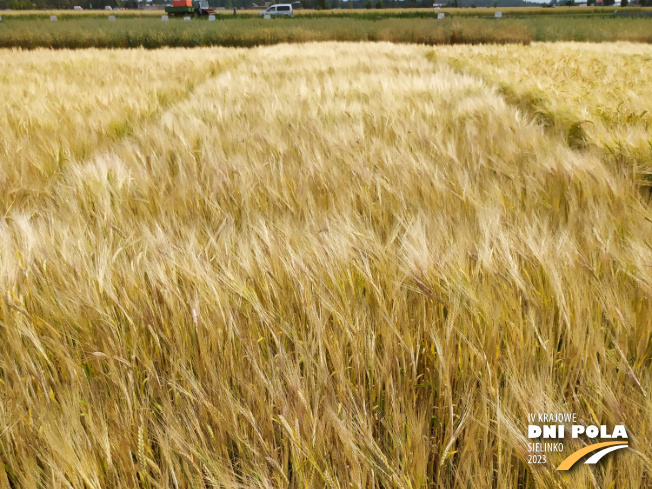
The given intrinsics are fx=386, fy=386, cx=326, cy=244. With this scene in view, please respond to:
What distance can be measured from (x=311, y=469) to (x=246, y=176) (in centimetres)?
105

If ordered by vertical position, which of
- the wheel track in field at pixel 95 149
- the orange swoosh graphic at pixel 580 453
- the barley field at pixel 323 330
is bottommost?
the orange swoosh graphic at pixel 580 453

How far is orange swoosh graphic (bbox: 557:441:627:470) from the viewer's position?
40cm

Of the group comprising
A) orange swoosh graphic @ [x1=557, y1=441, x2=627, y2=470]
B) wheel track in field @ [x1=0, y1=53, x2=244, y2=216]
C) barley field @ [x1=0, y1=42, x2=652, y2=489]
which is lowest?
orange swoosh graphic @ [x1=557, y1=441, x2=627, y2=470]

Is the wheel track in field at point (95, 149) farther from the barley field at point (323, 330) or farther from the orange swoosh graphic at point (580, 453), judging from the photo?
the orange swoosh graphic at point (580, 453)

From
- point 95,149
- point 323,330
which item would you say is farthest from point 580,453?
point 95,149

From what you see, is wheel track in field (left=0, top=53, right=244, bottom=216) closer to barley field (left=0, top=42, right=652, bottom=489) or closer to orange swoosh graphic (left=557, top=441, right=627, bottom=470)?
barley field (left=0, top=42, right=652, bottom=489)

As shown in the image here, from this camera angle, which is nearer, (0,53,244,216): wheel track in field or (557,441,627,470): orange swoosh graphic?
(557,441,627,470): orange swoosh graphic

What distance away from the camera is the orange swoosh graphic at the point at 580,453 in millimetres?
405

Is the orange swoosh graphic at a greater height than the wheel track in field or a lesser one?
lesser

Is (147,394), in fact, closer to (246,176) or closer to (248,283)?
(248,283)

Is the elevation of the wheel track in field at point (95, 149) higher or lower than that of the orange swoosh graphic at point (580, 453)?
higher

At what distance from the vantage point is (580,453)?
0.41 m

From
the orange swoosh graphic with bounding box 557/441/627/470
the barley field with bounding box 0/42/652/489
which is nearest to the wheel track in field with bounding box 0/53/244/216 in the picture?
the barley field with bounding box 0/42/652/489

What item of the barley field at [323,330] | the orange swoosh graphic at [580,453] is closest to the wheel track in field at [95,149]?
the barley field at [323,330]
